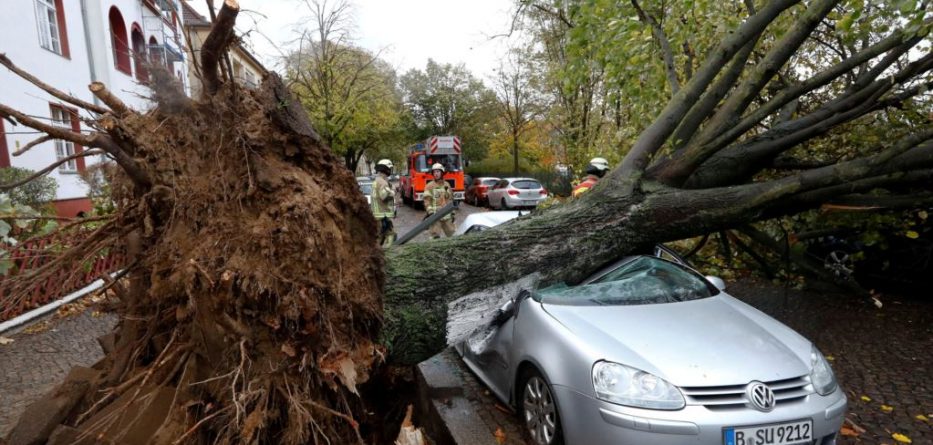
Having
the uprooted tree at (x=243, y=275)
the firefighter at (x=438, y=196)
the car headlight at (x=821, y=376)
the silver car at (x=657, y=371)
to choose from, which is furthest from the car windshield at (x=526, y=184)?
the car headlight at (x=821, y=376)

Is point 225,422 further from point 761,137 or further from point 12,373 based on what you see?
point 761,137

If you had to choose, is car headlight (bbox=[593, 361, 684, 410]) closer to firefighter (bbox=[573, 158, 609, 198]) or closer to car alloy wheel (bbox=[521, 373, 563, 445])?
car alloy wheel (bbox=[521, 373, 563, 445])

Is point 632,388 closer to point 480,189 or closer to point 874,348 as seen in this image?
Answer: point 874,348

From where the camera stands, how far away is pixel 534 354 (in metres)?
3.30

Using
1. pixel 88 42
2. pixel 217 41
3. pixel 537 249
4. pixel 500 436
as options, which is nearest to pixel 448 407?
pixel 500 436

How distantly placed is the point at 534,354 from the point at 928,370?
374 cm

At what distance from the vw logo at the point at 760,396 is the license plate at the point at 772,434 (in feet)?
0.31

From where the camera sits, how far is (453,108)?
3925 cm

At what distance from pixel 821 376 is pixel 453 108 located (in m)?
37.6

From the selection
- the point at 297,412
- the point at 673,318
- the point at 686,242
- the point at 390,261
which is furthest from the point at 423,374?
the point at 686,242

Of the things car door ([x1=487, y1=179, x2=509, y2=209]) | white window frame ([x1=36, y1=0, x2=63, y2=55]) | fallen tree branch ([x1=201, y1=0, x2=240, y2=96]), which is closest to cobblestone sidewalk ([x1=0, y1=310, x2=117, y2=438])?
fallen tree branch ([x1=201, y1=0, x2=240, y2=96])

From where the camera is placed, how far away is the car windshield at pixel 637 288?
365 cm

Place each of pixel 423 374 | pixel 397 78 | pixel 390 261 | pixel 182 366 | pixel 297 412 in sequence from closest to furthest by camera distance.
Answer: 1. pixel 297 412
2. pixel 182 366
3. pixel 390 261
4. pixel 423 374
5. pixel 397 78

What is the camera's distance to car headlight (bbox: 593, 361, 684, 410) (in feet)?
8.94
